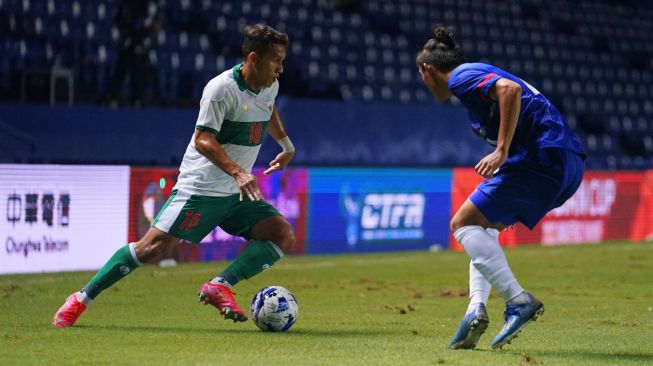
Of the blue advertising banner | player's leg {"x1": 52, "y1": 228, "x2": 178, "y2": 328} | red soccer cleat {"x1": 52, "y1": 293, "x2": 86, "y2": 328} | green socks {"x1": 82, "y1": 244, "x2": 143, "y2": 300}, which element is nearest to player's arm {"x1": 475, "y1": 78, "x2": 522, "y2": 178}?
player's leg {"x1": 52, "y1": 228, "x2": 178, "y2": 328}

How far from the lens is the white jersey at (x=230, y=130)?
7535 mm

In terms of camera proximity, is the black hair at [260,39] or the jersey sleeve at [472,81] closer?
the jersey sleeve at [472,81]

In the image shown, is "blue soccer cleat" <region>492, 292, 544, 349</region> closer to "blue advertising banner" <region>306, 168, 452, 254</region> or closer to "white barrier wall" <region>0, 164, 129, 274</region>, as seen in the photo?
"white barrier wall" <region>0, 164, 129, 274</region>

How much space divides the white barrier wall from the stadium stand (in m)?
2.43

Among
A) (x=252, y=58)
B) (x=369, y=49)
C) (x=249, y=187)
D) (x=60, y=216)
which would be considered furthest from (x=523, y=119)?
(x=369, y=49)

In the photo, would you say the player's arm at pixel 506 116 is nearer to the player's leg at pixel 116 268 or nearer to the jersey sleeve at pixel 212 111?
the jersey sleeve at pixel 212 111

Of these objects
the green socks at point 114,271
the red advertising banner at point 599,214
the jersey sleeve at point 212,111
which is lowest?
the red advertising banner at point 599,214

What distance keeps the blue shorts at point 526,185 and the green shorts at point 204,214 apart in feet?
5.67

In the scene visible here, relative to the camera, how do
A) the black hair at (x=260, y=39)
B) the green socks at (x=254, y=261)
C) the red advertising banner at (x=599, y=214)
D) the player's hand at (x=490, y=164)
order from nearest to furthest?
the player's hand at (x=490, y=164), the black hair at (x=260, y=39), the green socks at (x=254, y=261), the red advertising banner at (x=599, y=214)

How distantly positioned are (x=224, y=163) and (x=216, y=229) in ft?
24.1

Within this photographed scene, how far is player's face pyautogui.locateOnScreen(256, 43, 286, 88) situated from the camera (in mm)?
7574

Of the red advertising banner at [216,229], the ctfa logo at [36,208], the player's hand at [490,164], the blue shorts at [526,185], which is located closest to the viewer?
the player's hand at [490,164]

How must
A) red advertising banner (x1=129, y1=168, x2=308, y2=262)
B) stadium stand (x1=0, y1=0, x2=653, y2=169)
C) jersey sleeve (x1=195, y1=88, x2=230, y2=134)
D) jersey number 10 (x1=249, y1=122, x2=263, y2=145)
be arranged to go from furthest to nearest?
stadium stand (x1=0, y1=0, x2=653, y2=169), red advertising banner (x1=129, y1=168, x2=308, y2=262), jersey number 10 (x1=249, y1=122, x2=263, y2=145), jersey sleeve (x1=195, y1=88, x2=230, y2=134)

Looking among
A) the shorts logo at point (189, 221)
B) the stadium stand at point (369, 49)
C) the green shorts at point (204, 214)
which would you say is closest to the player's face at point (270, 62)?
the green shorts at point (204, 214)
